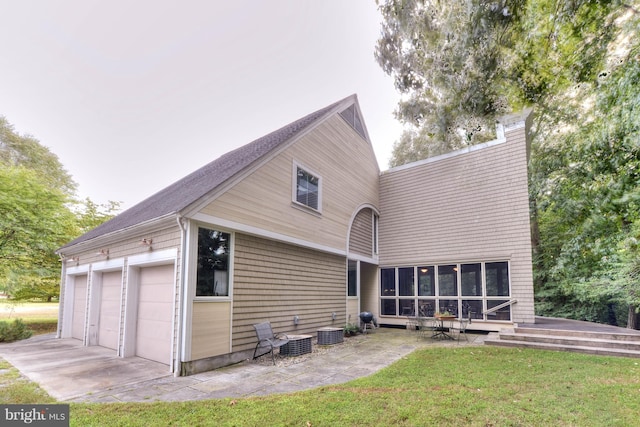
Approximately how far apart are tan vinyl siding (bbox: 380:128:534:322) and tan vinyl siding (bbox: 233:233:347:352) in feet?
10.2

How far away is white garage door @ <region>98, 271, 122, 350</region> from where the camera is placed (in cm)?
815

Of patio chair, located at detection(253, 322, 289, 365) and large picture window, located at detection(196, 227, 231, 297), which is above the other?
large picture window, located at detection(196, 227, 231, 297)

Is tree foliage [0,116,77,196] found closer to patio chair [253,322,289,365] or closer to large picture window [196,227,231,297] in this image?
large picture window [196,227,231,297]

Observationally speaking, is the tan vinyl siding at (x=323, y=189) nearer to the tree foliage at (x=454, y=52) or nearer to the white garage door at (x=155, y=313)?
the white garage door at (x=155, y=313)

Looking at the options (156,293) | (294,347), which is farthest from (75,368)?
(294,347)

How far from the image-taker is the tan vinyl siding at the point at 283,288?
268 inches

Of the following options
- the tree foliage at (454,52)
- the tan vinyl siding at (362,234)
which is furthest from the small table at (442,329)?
the tree foliage at (454,52)

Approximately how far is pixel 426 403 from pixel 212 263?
14.4 ft

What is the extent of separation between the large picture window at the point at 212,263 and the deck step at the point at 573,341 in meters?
7.01

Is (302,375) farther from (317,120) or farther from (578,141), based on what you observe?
(578,141)

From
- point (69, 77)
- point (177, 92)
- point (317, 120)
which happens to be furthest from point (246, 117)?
point (317, 120)

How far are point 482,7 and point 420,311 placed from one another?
935 cm

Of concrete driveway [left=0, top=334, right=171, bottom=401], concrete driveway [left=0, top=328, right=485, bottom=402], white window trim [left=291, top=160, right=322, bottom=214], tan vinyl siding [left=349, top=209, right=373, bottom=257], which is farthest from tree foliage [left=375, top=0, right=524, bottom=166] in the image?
concrete driveway [left=0, top=334, right=171, bottom=401]

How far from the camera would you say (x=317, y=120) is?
966cm
